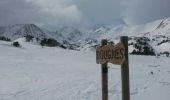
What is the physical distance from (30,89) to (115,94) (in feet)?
12.1

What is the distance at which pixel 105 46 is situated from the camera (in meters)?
8.70

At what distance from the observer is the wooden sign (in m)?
7.91

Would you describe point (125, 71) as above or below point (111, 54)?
below

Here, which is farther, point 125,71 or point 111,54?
point 111,54

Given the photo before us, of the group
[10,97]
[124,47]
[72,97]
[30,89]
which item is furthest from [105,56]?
[30,89]

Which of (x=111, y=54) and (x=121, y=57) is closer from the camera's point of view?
(x=121, y=57)

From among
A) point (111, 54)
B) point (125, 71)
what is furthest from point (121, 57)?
point (111, 54)

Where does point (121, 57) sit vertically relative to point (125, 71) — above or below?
above

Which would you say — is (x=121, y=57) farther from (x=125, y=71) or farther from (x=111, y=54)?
(x=111, y=54)

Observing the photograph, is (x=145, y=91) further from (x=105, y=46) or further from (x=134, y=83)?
(x=105, y=46)

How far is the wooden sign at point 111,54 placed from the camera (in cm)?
791

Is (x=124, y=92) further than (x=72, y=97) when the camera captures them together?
No

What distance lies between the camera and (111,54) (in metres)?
8.37

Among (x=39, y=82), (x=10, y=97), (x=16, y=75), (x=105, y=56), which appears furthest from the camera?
(x=16, y=75)
